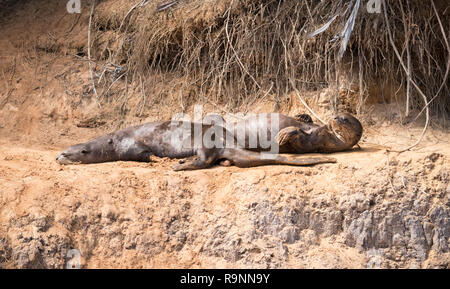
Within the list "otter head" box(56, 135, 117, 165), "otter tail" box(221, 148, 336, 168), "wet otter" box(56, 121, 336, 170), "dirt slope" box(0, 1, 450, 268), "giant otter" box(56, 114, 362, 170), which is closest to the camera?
"dirt slope" box(0, 1, 450, 268)

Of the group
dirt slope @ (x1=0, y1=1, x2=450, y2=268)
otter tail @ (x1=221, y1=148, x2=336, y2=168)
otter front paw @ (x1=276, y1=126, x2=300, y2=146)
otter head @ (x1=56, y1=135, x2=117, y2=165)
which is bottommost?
dirt slope @ (x1=0, y1=1, x2=450, y2=268)

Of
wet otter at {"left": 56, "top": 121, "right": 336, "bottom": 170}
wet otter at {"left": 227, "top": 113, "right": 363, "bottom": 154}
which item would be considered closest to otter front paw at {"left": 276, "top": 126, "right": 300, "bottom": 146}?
wet otter at {"left": 227, "top": 113, "right": 363, "bottom": 154}

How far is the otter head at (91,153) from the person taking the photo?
479 cm

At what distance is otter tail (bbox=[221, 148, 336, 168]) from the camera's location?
171 inches

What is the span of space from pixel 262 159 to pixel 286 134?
Result: 0.98ft

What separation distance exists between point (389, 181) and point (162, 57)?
9.09 feet

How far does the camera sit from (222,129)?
480cm

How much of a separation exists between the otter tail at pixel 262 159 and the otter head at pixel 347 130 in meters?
0.36

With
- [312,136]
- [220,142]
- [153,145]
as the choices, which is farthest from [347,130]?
[153,145]

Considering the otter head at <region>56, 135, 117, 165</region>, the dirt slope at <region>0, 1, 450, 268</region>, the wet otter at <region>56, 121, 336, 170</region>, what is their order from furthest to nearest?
the otter head at <region>56, 135, 117, 165</region> → the wet otter at <region>56, 121, 336, 170</region> → the dirt slope at <region>0, 1, 450, 268</region>

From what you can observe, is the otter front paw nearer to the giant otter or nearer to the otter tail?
the giant otter

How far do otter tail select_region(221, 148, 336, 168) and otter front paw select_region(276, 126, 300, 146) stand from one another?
0.41 feet

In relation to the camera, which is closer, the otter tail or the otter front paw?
the otter tail

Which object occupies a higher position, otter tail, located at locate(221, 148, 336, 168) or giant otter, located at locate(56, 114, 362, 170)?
giant otter, located at locate(56, 114, 362, 170)
